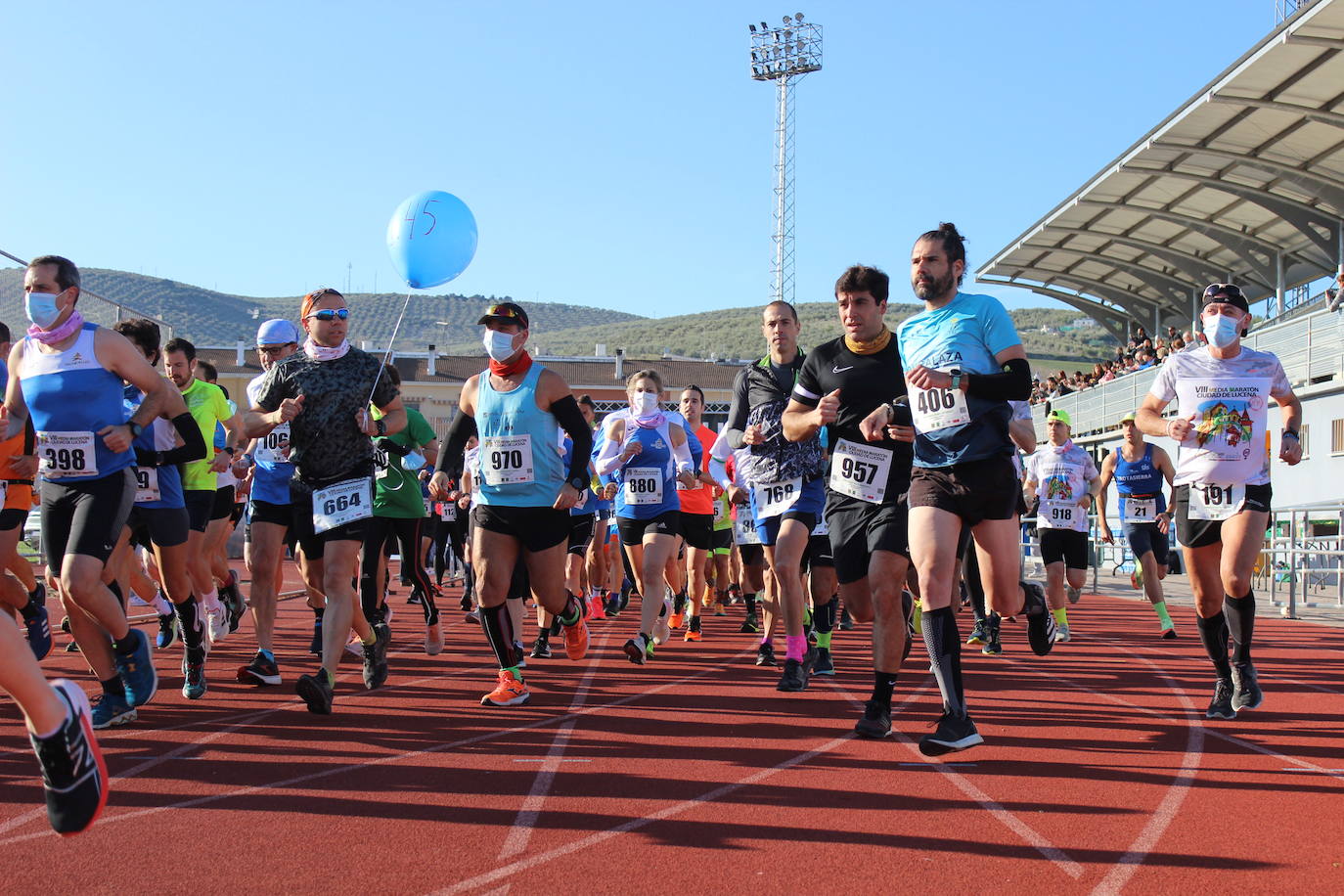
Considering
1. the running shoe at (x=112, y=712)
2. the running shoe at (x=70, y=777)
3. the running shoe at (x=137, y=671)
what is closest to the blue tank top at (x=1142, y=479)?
the running shoe at (x=137, y=671)

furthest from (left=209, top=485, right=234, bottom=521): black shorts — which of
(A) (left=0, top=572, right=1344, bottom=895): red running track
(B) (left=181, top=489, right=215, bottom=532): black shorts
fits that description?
(A) (left=0, top=572, right=1344, bottom=895): red running track

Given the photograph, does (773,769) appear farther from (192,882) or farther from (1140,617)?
(1140,617)

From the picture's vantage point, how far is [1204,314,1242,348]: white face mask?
732 centimetres

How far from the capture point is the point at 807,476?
8.66 metres

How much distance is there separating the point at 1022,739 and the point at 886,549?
1280mm

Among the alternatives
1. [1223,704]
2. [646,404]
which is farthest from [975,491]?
[646,404]

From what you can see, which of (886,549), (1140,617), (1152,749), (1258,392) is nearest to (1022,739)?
(1152,749)

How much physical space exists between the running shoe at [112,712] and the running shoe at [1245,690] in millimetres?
6081

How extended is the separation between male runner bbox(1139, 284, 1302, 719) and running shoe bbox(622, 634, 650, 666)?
3.91 meters

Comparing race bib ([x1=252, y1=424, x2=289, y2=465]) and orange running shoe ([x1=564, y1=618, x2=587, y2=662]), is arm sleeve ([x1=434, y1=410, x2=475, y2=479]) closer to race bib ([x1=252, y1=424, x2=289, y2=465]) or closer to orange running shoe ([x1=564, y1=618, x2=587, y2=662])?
orange running shoe ([x1=564, y1=618, x2=587, y2=662])

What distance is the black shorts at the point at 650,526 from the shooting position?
10.2 m

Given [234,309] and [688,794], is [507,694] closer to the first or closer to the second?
[688,794]

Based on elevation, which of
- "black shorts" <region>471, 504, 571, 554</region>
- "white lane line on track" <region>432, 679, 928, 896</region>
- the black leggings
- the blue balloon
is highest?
the blue balloon

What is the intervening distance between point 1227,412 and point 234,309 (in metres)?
185
